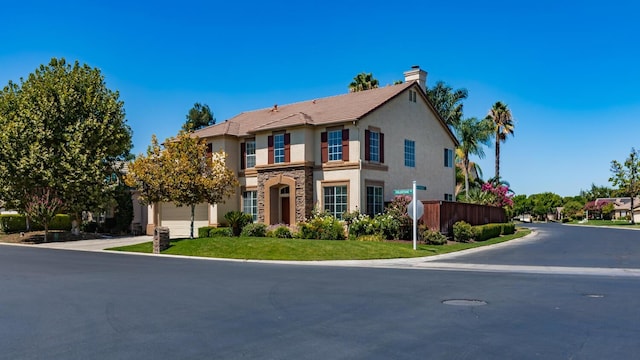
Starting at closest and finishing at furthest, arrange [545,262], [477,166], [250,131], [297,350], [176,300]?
[297,350]
[176,300]
[545,262]
[250,131]
[477,166]

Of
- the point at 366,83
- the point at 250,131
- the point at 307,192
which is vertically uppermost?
the point at 366,83

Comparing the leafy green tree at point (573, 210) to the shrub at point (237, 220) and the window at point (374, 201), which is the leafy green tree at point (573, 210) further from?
the shrub at point (237, 220)

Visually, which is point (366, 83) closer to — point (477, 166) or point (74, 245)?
point (477, 166)

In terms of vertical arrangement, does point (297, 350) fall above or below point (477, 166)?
below

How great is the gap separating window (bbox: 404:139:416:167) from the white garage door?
13538 millimetres

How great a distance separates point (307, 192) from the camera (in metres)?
32.2

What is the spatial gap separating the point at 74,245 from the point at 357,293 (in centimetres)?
2587

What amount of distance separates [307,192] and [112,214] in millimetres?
19178

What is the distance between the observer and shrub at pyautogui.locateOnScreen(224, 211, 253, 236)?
33.8 metres

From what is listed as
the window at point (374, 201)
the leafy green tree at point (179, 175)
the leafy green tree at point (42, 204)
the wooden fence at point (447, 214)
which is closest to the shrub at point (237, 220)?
the leafy green tree at point (179, 175)

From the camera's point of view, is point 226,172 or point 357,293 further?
point 226,172

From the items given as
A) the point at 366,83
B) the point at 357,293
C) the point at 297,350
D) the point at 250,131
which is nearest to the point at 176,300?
the point at 357,293

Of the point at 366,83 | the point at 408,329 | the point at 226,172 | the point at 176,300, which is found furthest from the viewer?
the point at 366,83

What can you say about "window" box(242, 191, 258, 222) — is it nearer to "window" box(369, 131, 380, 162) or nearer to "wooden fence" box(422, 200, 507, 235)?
"window" box(369, 131, 380, 162)
